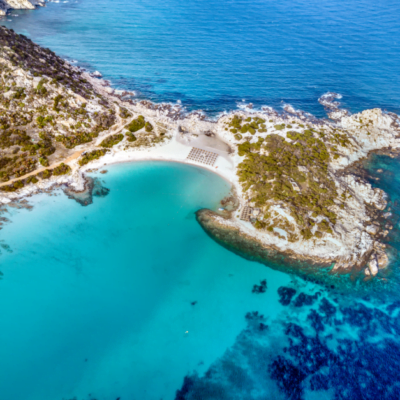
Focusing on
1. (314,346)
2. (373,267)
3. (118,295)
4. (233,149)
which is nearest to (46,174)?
(118,295)

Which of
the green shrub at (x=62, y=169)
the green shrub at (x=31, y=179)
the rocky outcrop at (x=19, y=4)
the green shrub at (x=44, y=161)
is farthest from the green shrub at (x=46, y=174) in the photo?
the rocky outcrop at (x=19, y=4)

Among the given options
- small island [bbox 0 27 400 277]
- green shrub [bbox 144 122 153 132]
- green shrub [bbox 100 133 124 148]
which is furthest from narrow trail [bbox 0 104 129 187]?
green shrub [bbox 144 122 153 132]

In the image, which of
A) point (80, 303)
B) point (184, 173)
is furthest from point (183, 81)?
point (80, 303)

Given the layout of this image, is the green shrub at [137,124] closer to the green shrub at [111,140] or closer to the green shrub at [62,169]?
the green shrub at [111,140]

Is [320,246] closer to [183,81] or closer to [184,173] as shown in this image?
[184,173]

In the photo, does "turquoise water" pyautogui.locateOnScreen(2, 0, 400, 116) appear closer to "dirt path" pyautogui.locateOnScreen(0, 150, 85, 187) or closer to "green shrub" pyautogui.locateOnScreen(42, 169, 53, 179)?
"dirt path" pyautogui.locateOnScreen(0, 150, 85, 187)
